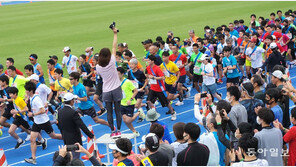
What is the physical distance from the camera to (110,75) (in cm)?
862

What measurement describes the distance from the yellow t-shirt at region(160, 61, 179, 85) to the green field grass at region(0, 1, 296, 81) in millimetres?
9820

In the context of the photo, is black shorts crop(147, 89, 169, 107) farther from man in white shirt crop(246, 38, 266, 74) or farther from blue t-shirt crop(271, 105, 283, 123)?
blue t-shirt crop(271, 105, 283, 123)

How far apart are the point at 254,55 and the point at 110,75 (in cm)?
746

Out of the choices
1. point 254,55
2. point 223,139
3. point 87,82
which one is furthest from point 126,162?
point 254,55

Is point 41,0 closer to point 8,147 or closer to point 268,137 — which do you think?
point 8,147

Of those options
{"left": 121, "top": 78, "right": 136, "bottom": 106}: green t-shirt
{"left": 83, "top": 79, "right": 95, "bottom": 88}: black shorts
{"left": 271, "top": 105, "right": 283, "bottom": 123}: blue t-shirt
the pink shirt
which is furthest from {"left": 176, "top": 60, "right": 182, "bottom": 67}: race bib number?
{"left": 271, "top": 105, "right": 283, "bottom": 123}: blue t-shirt

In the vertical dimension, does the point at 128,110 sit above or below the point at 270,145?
below

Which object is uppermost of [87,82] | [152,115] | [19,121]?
[152,115]

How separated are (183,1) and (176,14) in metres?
12.8

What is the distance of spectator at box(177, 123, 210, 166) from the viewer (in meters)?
6.09

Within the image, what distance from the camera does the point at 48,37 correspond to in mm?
30531

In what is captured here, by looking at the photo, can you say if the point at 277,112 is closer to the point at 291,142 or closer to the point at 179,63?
the point at 291,142

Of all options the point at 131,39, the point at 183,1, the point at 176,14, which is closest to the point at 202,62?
the point at 131,39

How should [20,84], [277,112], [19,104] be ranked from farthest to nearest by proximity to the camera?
[20,84], [19,104], [277,112]
